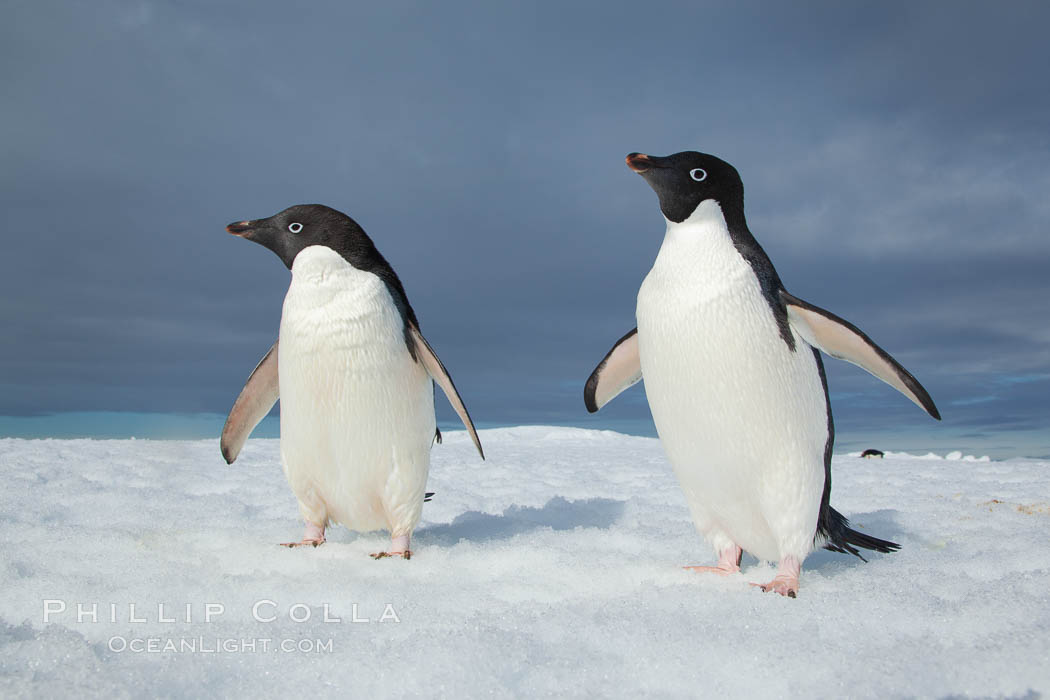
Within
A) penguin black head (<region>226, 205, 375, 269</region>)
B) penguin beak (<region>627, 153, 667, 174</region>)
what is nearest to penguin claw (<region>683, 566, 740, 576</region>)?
penguin beak (<region>627, 153, 667, 174</region>)

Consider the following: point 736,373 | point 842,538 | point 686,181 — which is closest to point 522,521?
point 842,538

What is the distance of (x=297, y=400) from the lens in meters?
3.57

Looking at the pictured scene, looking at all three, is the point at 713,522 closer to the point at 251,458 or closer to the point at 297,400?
the point at 297,400

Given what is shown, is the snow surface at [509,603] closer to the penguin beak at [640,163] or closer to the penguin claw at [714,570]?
the penguin claw at [714,570]

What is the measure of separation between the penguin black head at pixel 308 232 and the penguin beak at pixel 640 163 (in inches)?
53.5

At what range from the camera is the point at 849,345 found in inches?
124

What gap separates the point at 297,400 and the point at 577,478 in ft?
11.1

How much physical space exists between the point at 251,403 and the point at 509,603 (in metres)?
2.23

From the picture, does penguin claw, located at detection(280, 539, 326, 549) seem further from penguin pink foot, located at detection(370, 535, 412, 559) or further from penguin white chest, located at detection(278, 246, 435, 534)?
penguin pink foot, located at detection(370, 535, 412, 559)

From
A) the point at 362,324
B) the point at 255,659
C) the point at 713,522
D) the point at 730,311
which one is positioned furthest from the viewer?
the point at 362,324

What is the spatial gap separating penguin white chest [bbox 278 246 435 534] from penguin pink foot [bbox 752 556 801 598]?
170 cm

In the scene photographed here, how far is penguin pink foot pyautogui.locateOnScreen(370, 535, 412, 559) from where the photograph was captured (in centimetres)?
346

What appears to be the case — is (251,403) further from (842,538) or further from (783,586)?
(842,538)

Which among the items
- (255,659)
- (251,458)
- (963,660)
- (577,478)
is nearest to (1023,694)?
(963,660)
